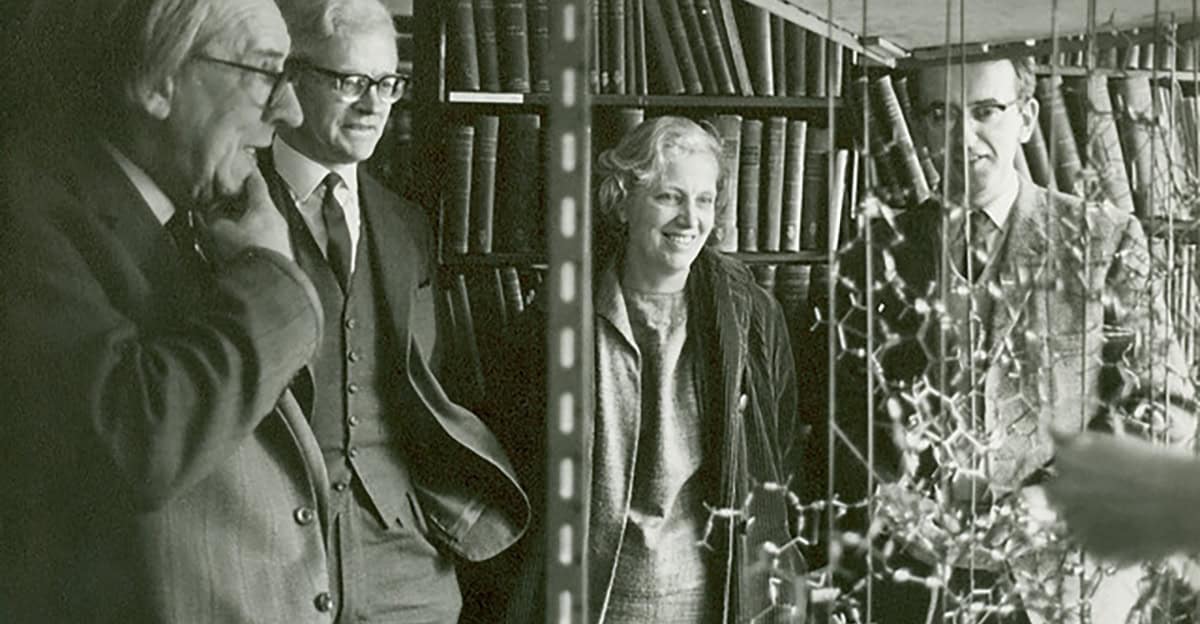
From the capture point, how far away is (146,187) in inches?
70.1

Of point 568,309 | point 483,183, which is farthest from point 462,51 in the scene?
point 568,309

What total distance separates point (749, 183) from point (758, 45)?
191 mm

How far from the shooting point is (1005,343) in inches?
73.7

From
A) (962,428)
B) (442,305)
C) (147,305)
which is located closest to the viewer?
(147,305)

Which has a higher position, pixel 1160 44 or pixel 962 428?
pixel 1160 44

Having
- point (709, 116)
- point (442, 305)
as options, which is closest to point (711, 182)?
point (709, 116)

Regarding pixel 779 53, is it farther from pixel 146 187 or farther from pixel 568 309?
pixel 568 309

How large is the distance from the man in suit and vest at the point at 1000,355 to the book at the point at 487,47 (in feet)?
1.79

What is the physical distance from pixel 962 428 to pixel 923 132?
1.44ft

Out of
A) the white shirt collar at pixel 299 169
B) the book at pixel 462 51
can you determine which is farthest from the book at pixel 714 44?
the white shirt collar at pixel 299 169

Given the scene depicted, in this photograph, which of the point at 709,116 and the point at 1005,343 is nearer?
the point at 1005,343

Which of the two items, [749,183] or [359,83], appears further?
[749,183]

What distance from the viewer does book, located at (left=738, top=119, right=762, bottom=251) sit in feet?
7.13

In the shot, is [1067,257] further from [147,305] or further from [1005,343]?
[147,305]
